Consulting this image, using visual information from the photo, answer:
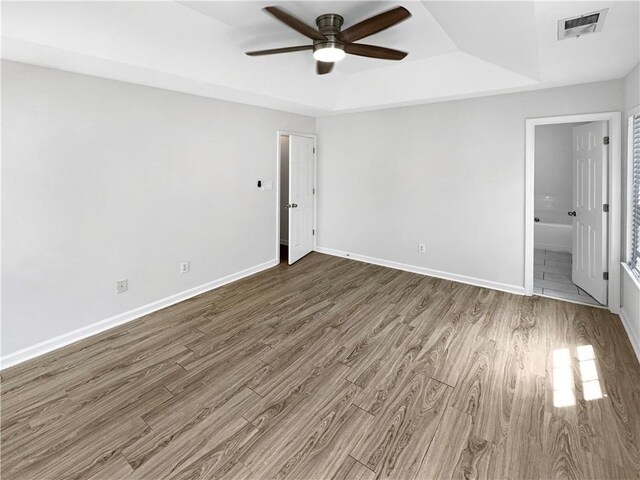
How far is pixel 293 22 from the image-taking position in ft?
7.47

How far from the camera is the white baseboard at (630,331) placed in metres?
2.73

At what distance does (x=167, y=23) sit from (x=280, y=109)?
2.32m

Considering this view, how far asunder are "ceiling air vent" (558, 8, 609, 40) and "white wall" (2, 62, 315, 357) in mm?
3432

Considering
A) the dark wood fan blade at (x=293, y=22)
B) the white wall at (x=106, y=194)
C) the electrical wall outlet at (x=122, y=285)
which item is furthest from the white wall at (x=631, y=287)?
the electrical wall outlet at (x=122, y=285)

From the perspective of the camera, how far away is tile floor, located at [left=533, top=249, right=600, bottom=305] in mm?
3925

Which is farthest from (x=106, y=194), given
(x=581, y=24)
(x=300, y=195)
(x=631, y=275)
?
(x=631, y=275)

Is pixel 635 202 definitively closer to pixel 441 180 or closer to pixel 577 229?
pixel 577 229

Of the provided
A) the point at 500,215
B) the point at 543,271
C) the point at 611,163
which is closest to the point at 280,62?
the point at 500,215

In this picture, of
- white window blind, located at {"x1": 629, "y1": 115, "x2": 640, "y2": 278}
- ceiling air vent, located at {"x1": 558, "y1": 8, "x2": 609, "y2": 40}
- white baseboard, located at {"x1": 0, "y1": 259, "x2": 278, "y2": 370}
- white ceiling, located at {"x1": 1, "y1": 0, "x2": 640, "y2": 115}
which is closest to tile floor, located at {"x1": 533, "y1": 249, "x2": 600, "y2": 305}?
white window blind, located at {"x1": 629, "y1": 115, "x2": 640, "y2": 278}

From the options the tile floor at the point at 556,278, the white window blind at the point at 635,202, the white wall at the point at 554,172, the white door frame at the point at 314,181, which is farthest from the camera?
the white wall at the point at 554,172

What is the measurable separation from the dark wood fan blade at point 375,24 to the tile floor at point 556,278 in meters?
3.56

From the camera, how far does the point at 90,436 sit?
1.97m

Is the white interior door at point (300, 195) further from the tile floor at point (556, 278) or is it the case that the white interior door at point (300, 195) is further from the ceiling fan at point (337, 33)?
the tile floor at point (556, 278)

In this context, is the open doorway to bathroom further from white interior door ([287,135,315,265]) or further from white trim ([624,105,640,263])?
white interior door ([287,135,315,265])
